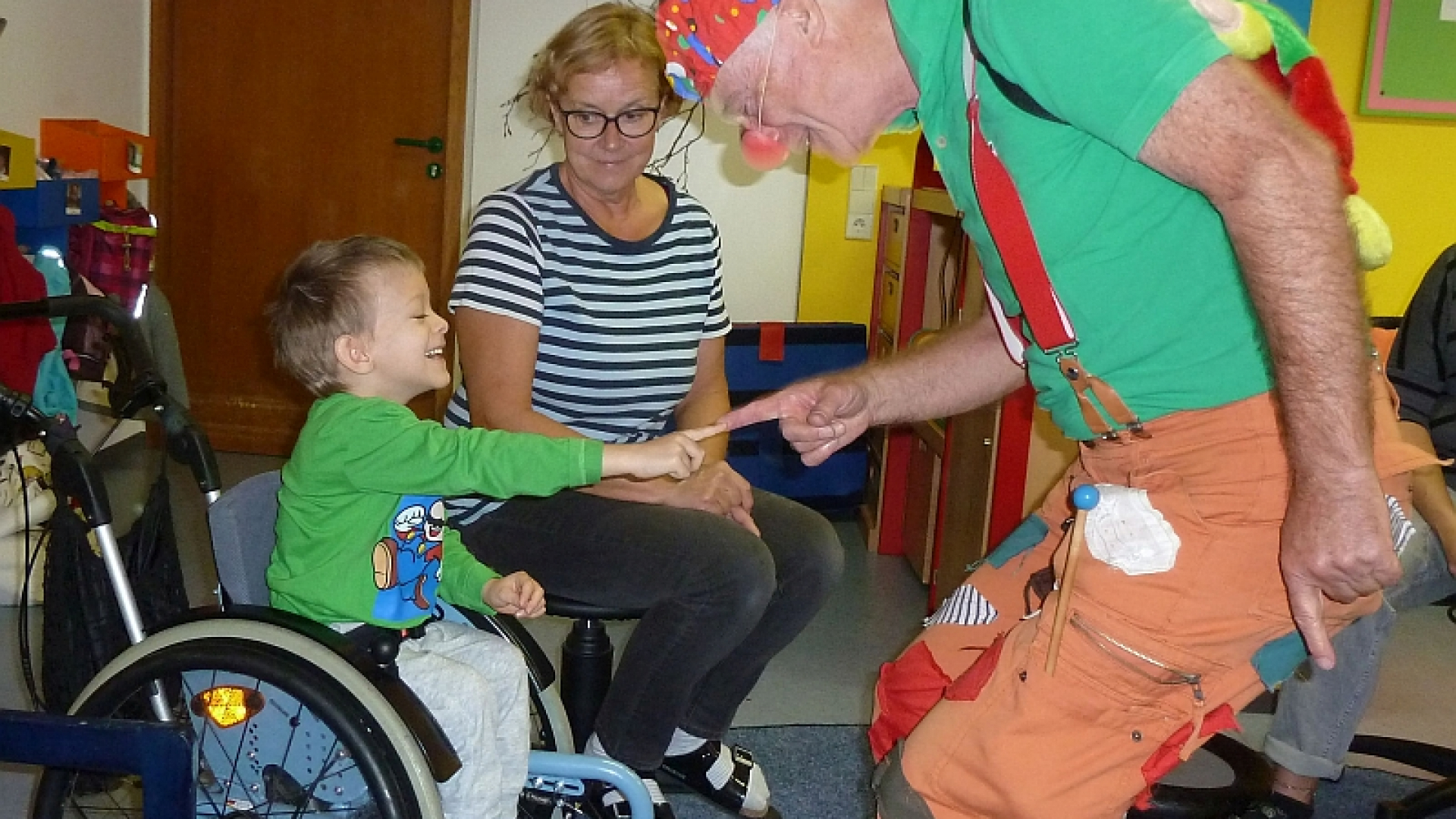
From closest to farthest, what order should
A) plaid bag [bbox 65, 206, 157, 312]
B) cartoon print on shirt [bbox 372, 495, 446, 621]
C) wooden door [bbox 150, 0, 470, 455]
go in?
cartoon print on shirt [bbox 372, 495, 446, 621], plaid bag [bbox 65, 206, 157, 312], wooden door [bbox 150, 0, 470, 455]

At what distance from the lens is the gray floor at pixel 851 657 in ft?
8.08

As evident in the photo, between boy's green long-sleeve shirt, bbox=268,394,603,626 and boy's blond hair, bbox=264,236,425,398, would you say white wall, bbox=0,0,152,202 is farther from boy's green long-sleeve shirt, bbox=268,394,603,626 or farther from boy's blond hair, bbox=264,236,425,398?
boy's green long-sleeve shirt, bbox=268,394,603,626

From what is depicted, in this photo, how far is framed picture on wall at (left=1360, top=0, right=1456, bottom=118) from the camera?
3607mm

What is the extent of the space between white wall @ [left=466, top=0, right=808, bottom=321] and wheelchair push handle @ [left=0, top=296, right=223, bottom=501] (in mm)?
2474

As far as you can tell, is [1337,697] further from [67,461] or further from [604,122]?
[67,461]

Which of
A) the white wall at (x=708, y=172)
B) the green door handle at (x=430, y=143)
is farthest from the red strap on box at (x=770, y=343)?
the green door handle at (x=430, y=143)

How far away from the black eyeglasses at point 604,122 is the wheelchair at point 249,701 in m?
0.70

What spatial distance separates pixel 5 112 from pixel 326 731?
270 centimetres

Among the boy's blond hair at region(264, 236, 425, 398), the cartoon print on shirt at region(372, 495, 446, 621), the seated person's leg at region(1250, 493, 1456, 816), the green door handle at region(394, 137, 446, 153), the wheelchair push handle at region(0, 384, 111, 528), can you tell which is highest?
the green door handle at region(394, 137, 446, 153)

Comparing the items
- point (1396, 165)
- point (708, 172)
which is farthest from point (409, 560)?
point (1396, 165)

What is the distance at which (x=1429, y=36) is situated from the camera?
3623 mm

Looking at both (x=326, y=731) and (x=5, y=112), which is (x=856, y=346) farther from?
(x=326, y=731)

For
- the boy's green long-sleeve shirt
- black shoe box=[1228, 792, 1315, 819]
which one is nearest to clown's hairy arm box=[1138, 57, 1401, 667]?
the boy's green long-sleeve shirt

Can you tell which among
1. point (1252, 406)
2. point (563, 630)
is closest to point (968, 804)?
point (1252, 406)
